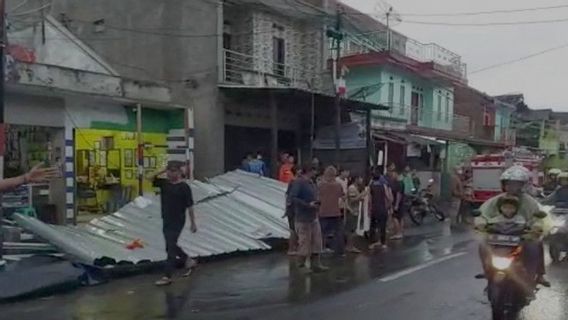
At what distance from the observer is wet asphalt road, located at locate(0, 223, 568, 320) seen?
8.21 m

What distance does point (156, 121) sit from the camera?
2033cm

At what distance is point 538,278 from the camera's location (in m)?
7.39

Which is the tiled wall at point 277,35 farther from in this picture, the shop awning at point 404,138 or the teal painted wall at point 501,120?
the teal painted wall at point 501,120

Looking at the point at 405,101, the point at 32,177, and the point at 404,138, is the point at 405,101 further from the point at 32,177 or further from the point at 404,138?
the point at 32,177

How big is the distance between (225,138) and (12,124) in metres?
8.19

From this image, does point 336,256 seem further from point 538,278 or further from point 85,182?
point 85,182

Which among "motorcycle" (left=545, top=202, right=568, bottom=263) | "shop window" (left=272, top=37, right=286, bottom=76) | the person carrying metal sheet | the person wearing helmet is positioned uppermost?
"shop window" (left=272, top=37, right=286, bottom=76)

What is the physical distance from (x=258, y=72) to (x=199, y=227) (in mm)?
9716

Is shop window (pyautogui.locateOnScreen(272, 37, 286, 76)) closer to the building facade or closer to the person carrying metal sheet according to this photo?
the building facade

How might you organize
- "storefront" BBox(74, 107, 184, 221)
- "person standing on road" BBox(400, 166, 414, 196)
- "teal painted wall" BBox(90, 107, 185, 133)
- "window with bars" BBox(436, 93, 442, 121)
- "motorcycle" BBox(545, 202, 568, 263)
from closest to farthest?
"motorcycle" BBox(545, 202, 568, 263)
"teal painted wall" BBox(90, 107, 185, 133)
"storefront" BBox(74, 107, 184, 221)
"person standing on road" BBox(400, 166, 414, 196)
"window with bars" BBox(436, 93, 442, 121)

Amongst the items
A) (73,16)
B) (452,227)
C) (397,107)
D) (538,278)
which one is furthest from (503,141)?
(538,278)

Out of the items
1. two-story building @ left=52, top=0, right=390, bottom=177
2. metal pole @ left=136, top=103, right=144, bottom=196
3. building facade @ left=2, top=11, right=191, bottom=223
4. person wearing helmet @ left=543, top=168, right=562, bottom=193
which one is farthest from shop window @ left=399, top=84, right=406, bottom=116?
metal pole @ left=136, top=103, right=144, bottom=196

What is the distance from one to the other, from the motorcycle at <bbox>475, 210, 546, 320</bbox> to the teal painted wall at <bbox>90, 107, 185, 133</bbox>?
13.4 m

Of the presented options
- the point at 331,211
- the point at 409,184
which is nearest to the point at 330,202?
the point at 331,211
